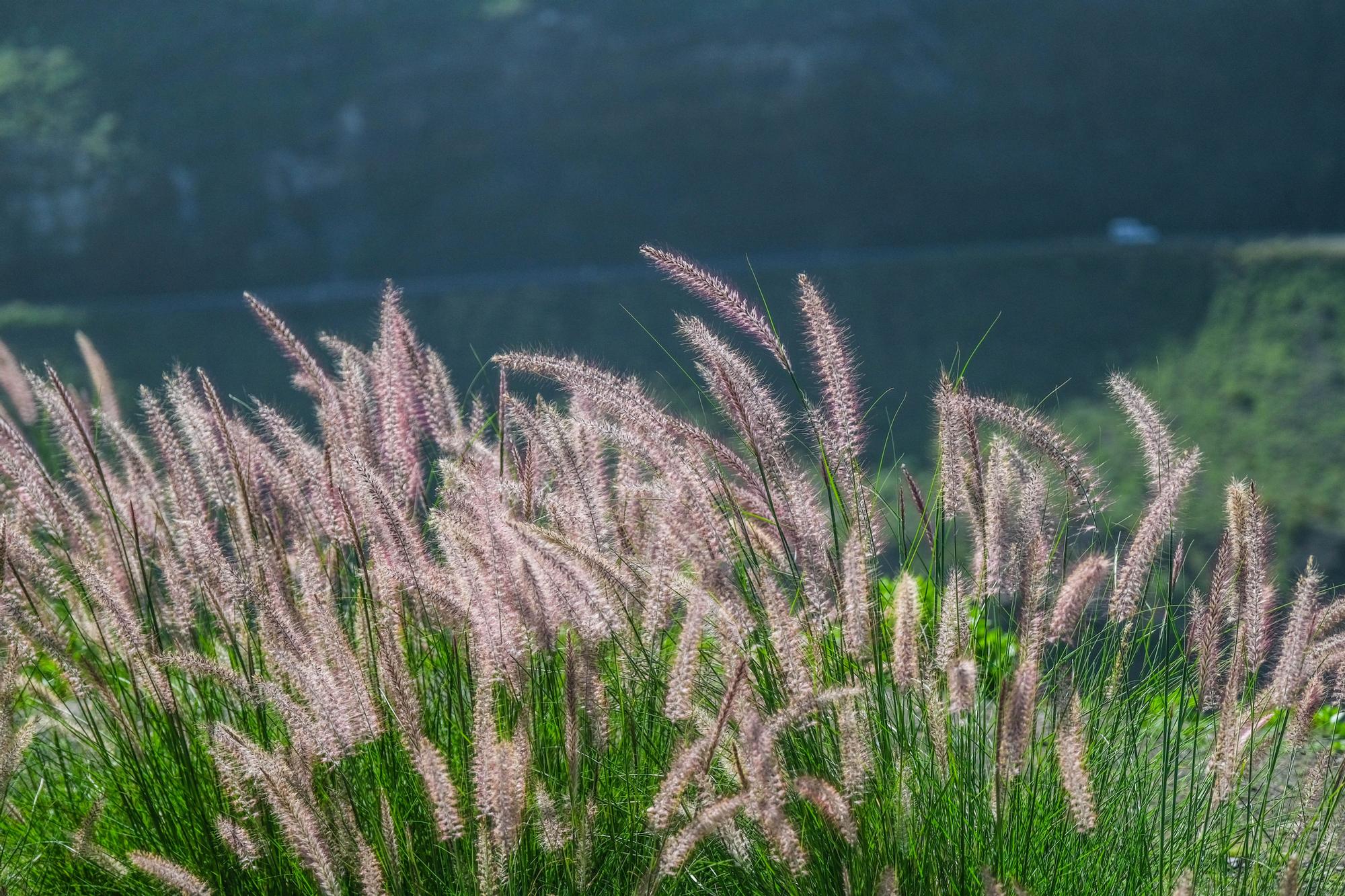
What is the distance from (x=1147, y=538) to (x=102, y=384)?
319cm

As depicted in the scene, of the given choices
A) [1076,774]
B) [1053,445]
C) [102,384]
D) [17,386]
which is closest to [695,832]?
[1076,774]

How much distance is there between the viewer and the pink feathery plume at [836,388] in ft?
9.58

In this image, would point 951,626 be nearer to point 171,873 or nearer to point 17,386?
point 171,873

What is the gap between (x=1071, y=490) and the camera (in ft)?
10.5

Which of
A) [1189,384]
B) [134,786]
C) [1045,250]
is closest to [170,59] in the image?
[1045,250]

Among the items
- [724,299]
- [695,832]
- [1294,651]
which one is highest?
[724,299]

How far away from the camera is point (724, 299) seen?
9.52 feet

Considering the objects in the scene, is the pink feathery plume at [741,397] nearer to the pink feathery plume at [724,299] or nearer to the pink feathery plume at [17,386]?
the pink feathery plume at [724,299]

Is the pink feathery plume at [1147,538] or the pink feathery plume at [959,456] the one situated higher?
the pink feathery plume at [959,456]

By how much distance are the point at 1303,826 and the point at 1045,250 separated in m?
59.8

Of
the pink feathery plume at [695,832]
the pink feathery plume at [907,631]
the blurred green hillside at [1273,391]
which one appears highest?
the pink feathery plume at [907,631]

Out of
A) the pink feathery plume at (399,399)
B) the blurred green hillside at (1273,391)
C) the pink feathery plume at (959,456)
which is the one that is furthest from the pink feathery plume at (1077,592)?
the blurred green hillside at (1273,391)

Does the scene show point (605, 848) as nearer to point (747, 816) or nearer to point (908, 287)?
point (747, 816)

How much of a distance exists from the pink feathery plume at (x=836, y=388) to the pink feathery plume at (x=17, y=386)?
2893 millimetres
